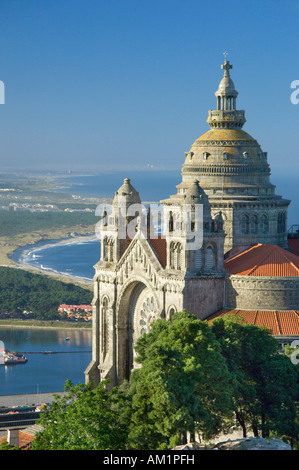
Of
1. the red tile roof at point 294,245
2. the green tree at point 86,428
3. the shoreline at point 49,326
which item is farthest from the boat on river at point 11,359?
the green tree at point 86,428

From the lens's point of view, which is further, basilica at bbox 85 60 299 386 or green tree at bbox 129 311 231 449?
basilica at bbox 85 60 299 386

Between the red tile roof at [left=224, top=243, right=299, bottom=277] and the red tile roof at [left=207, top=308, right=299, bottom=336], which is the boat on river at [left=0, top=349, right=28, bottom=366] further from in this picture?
the red tile roof at [left=207, top=308, right=299, bottom=336]

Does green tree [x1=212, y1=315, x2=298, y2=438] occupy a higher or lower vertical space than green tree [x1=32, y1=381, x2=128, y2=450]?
higher

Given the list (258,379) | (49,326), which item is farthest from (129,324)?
(49,326)

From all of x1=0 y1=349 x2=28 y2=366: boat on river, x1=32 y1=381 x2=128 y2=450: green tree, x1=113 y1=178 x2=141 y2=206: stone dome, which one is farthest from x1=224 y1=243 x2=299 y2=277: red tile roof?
x1=0 y1=349 x2=28 y2=366: boat on river

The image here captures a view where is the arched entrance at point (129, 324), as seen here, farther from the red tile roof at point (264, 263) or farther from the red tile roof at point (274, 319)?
the red tile roof at point (274, 319)

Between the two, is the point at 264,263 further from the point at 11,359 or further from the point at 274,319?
the point at 11,359

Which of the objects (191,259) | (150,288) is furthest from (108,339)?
(191,259)
